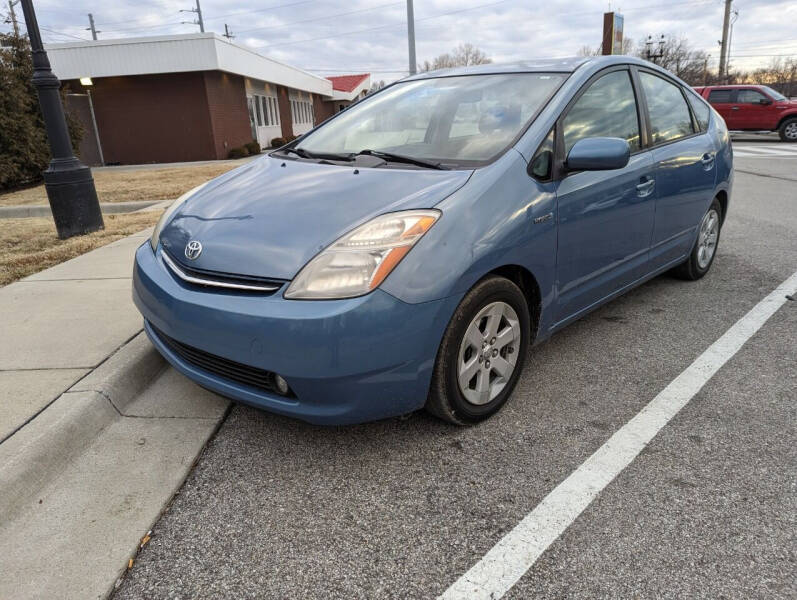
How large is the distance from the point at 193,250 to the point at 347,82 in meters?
48.8

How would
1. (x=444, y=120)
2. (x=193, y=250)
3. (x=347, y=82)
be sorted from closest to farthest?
(x=193, y=250), (x=444, y=120), (x=347, y=82)

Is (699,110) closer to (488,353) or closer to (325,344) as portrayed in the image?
(488,353)

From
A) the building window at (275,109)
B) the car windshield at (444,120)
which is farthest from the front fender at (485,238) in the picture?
the building window at (275,109)

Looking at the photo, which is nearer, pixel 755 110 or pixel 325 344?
pixel 325 344

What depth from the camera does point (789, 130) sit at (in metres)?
19.9

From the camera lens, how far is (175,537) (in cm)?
211

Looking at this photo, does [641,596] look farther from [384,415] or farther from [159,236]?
[159,236]

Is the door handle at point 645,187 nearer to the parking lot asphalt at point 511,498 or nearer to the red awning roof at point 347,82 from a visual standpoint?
the parking lot asphalt at point 511,498

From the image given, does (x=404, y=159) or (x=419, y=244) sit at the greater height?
(x=404, y=159)

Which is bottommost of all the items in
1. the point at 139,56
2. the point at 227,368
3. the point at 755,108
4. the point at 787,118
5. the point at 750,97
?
the point at 787,118

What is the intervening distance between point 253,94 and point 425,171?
86.4 feet

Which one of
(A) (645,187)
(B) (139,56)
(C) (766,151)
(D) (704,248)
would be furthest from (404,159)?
(B) (139,56)

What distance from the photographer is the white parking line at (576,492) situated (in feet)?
6.10

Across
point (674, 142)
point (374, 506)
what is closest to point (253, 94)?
point (674, 142)
